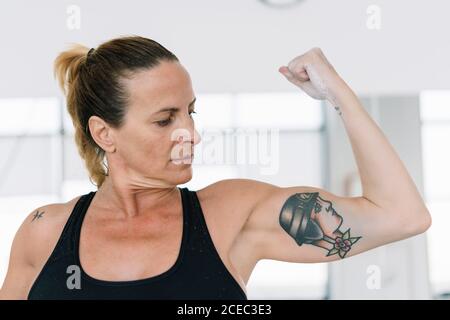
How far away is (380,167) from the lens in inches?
30.5

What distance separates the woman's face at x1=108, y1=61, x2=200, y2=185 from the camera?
850 millimetres

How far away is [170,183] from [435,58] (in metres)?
1.28

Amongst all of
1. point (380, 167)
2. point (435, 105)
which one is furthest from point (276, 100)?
point (380, 167)

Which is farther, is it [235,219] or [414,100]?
[414,100]

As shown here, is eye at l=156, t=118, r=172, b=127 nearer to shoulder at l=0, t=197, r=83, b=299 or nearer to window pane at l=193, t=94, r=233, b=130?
shoulder at l=0, t=197, r=83, b=299

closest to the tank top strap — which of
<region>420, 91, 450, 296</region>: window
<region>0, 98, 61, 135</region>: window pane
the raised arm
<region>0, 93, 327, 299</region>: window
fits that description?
the raised arm

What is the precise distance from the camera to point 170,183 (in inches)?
35.3

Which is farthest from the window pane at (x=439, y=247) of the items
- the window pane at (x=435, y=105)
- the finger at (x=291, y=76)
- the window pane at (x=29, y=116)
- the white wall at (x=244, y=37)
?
the finger at (x=291, y=76)

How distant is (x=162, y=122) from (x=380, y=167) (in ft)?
0.99

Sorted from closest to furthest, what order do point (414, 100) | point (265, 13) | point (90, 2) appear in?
point (90, 2) → point (265, 13) → point (414, 100)

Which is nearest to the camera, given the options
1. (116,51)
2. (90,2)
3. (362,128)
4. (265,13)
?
(362,128)
